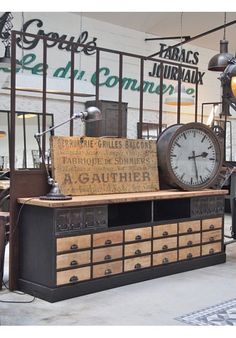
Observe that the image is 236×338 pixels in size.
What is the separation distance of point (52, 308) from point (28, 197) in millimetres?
1068

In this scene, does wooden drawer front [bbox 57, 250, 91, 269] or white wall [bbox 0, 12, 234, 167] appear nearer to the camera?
wooden drawer front [bbox 57, 250, 91, 269]

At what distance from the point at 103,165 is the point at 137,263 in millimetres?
1018

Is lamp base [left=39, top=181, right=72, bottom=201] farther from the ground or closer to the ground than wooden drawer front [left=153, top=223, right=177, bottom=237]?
farther from the ground

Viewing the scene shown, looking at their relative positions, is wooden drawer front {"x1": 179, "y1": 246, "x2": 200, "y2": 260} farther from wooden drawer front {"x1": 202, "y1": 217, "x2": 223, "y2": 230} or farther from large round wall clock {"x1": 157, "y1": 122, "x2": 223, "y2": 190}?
large round wall clock {"x1": 157, "y1": 122, "x2": 223, "y2": 190}

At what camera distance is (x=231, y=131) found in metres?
14.7

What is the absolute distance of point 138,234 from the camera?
200 inches

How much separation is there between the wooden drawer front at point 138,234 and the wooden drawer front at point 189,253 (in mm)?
570

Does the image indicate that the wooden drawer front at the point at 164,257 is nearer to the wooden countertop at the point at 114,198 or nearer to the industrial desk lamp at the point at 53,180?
the wooden countertop at the point at 114,198

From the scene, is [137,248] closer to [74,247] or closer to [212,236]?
[74,247]

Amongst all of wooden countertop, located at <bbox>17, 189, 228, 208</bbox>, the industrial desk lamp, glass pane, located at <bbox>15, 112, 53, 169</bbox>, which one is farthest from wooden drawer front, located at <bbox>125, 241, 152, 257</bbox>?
glass pane, located at <bbox>15, 112, 53, 169</bbox>

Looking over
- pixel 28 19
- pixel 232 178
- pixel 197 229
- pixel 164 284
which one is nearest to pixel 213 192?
pixel 197 229

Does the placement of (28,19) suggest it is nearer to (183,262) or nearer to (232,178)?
(232,178)

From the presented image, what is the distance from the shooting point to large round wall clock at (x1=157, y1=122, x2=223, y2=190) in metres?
5.66

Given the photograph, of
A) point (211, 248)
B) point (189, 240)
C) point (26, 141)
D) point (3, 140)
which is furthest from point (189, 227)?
point (3, 140)
